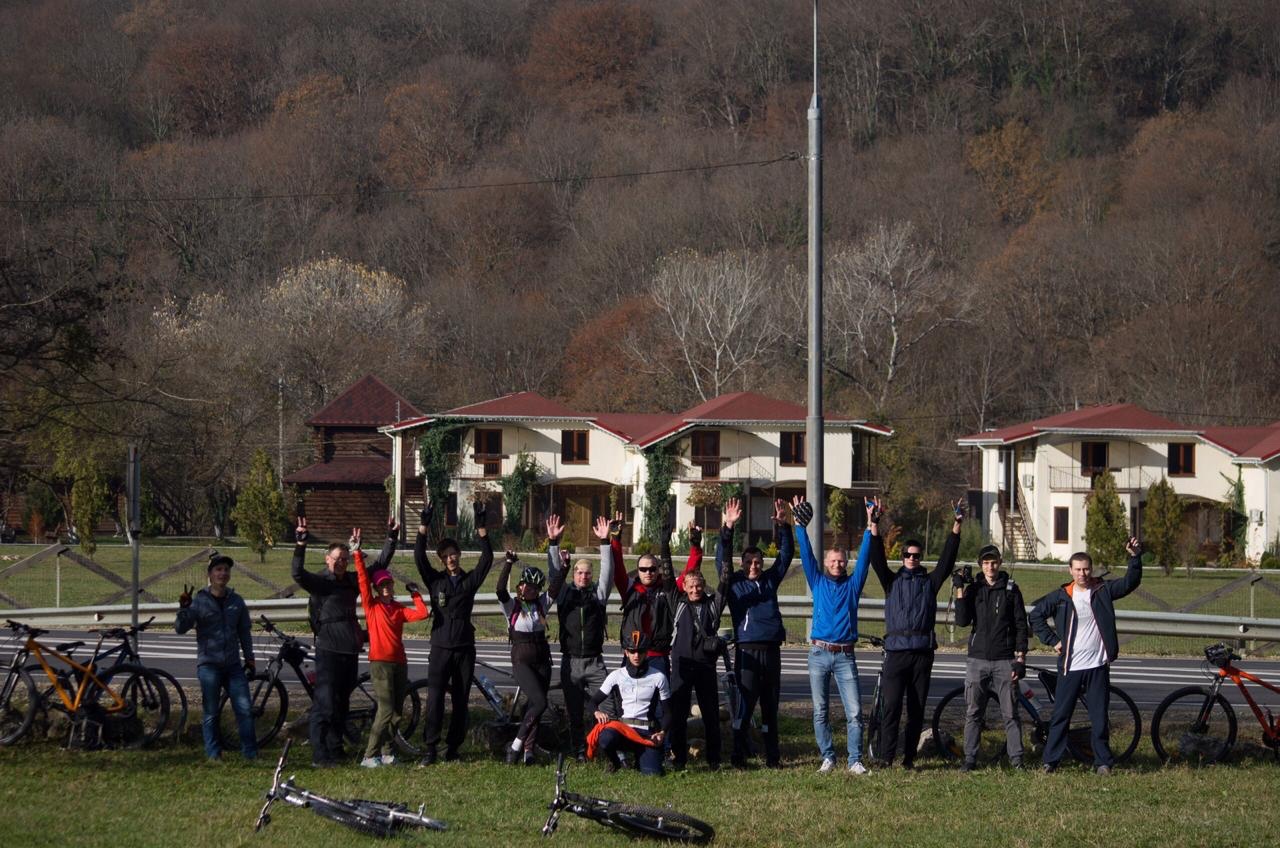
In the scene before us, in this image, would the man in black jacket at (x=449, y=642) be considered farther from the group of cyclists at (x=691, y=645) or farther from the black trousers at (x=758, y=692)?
the black trousers at (x=758, y=692)

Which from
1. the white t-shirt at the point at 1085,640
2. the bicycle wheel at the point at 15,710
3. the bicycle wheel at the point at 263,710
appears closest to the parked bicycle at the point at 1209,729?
the white t-shirt at the point at 1085,640

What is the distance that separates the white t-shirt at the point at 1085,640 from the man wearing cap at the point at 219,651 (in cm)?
716

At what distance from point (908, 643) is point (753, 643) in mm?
1344

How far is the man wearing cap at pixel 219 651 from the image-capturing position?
13391 millimetres

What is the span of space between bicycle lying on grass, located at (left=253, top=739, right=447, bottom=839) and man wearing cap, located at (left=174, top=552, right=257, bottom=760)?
2.63 metres

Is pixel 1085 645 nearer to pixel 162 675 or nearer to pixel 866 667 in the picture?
Answer: pixel 866 667

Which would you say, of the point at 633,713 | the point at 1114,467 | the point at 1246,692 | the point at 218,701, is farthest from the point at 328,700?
the point at 1114,467

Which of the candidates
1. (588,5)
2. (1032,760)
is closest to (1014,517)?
(1032,760)

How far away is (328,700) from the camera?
44.2 feet

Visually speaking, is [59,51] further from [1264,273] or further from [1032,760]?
[1032,760]

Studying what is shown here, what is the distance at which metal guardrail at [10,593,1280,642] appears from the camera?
68.7 ft

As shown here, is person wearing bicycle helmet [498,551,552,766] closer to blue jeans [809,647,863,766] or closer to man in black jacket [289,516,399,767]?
man in black jacket [289,516,399,767]

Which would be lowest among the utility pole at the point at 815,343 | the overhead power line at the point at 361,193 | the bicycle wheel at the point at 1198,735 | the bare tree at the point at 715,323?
the bicycle wheel at the point at 1198,735

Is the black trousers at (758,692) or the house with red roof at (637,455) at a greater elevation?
the house with red roof at (637,455)
